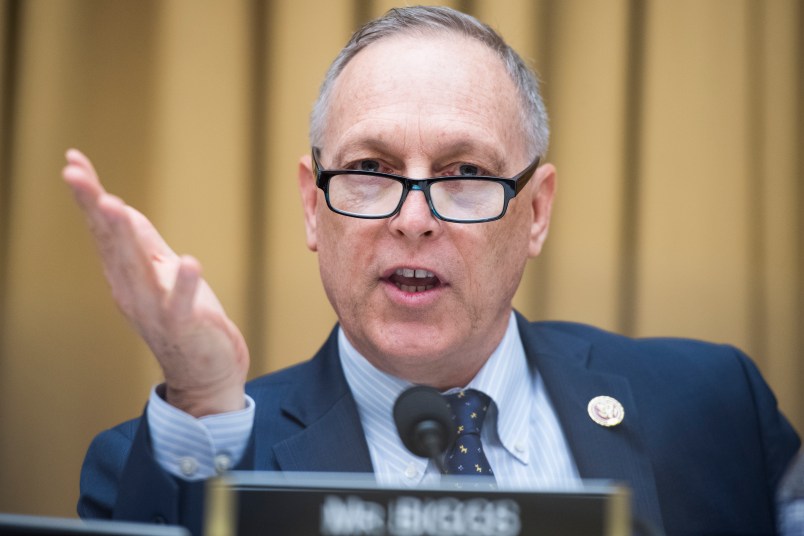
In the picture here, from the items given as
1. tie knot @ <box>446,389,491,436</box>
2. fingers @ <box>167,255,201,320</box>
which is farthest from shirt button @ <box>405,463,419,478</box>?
fingers @ <box>167,255,201,320</box>

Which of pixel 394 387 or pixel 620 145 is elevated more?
pixel 620 145

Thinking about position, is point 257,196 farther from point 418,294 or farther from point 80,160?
point 80,160

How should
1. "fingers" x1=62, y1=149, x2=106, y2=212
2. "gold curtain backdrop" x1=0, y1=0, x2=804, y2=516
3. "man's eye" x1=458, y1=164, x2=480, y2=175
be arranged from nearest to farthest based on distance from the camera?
"fingers" x1=62, y1=149, x2=106, y2=212 < "man's eye" x1=458, y1=164, x2=480, y2=175 < "gold curtain backdrop" x1=0, y1=0, x2=804, y2=516

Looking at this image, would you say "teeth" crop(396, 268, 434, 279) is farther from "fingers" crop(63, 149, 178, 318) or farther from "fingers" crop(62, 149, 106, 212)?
"fingers" crop(62, 149, 106, 212)

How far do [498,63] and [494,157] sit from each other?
0.23 meters

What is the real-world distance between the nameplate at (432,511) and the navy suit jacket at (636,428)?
716mm

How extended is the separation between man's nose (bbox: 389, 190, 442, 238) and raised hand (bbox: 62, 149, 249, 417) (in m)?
0.42

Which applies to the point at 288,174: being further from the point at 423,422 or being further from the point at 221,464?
the point at 423,422

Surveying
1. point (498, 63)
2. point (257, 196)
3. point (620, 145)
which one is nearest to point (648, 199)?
point (620, 145)

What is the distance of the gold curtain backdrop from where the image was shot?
2537mm

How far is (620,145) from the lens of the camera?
2.67 m

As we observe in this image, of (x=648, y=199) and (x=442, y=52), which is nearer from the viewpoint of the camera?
(x=442, y=52)

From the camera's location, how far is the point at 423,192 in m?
1.71

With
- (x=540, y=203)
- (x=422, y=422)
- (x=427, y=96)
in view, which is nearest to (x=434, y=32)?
(x=427, y=96)
